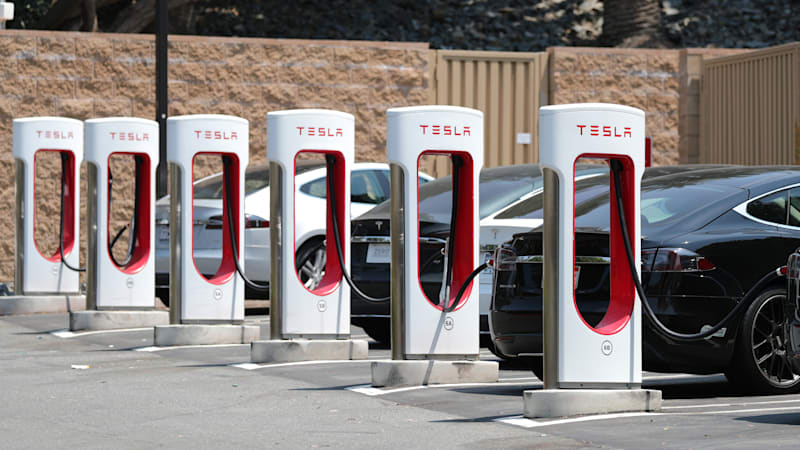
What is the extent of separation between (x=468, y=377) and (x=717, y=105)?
11.8m

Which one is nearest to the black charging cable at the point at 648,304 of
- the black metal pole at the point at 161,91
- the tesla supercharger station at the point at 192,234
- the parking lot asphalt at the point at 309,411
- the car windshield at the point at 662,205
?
the parking lot asphalt at the point at 309,411

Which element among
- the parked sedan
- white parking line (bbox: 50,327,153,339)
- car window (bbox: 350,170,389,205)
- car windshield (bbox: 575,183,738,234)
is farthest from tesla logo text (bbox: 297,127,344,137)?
car window (bbox: 350,170,389,205)

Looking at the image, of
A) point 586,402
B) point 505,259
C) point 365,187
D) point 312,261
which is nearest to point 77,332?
point 312,261

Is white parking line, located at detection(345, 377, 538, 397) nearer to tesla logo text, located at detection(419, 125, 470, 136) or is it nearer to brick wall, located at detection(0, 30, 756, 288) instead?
tesla logo text, located at detection(419, 125, 470, 136)

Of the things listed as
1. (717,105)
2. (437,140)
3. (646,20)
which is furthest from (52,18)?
(437,140)

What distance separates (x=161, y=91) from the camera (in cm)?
1844

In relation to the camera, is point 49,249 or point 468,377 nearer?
point 468,377

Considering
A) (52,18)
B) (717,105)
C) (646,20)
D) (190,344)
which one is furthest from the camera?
(52,18)

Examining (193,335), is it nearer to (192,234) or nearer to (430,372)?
(192,234)

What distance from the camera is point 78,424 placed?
25.2ft

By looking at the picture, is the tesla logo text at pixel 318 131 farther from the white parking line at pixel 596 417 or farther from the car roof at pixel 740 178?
the white parking line at pixel 596 417

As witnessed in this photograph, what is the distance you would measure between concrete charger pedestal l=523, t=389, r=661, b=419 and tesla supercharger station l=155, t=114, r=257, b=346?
187 inches

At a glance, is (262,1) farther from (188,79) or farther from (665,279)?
(665,279)

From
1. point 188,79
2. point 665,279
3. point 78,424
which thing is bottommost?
point 78,424
